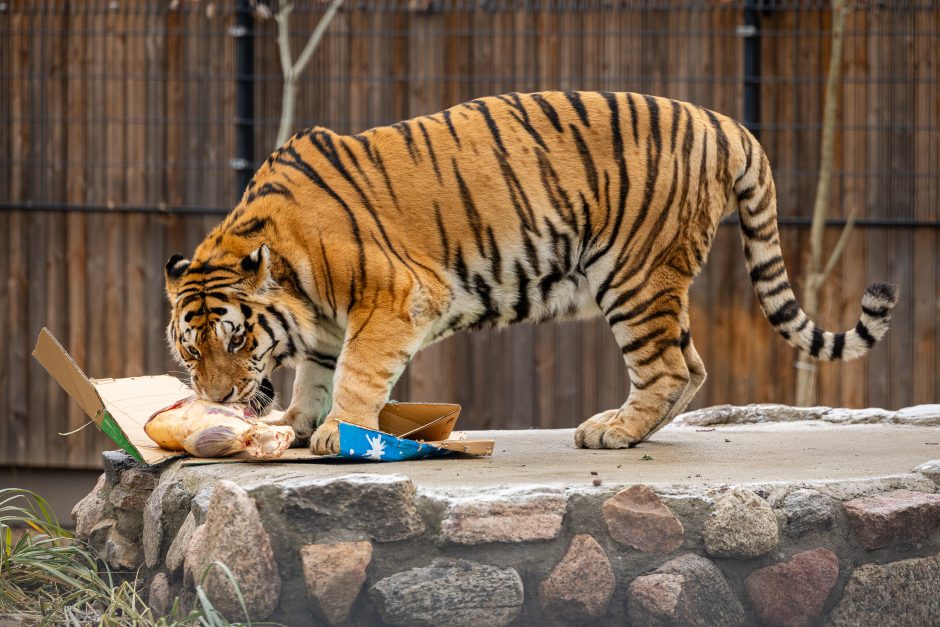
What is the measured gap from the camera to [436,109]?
279 inches

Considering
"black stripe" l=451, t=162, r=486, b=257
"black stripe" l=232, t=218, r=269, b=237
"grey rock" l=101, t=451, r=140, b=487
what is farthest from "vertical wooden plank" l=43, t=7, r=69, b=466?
"black stripe" l=451, t=162, r=486, b=257

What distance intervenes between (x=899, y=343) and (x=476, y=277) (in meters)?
3.82

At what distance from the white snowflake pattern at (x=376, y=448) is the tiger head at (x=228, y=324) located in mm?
443

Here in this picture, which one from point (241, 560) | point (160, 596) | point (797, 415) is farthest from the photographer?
point (797, 415)

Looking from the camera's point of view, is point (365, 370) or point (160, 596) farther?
point (365, 370)

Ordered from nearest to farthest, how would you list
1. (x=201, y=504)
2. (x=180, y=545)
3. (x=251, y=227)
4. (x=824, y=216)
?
(x=201, y=504)
(x=180, y=545)
(x=251, y=227)
(x=824, y=216)

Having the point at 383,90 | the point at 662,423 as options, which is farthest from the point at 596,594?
the point at 383,90

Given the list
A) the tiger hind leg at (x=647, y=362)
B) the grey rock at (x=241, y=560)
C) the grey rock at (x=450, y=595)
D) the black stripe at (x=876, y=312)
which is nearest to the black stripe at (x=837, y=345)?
the black stripe at (x=876, y=312)

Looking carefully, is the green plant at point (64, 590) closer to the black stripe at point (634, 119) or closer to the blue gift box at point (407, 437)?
the blue gift box at point (407, 437)

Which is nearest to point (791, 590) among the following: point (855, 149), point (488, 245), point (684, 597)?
point (684, 597)

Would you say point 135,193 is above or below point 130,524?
above

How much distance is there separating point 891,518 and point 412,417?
1.56 m

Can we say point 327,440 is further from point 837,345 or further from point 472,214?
point 837,345

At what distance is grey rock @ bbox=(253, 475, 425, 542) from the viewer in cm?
312
